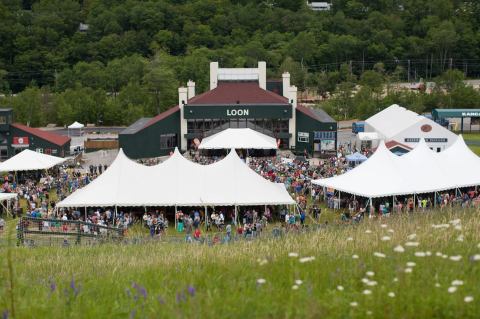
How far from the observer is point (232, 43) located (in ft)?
358

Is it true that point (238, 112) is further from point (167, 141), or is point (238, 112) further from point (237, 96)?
point (167, 141)

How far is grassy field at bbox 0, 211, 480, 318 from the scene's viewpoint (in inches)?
254

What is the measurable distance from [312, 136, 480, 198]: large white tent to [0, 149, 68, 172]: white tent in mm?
14762

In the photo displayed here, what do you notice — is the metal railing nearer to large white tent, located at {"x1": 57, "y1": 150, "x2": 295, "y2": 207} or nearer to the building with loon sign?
large white tent, located at {"x1": 57, "y1": 150, "x2": 295, "y2": 207}

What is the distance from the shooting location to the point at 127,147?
45156 mm

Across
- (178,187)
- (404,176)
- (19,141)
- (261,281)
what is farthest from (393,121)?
(261,281)

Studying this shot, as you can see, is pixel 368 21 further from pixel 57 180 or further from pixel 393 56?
pixel 57 180

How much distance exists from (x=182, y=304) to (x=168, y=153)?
4047cm

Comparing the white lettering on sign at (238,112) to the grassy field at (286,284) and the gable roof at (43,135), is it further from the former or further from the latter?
the grassy field at (286,284)

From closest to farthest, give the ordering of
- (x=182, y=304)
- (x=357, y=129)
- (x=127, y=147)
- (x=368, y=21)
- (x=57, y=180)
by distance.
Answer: (x=182, y=304) < (x=57, y=180) < (x=127, y=147) < (x=357, y=129) < (x=368, y=21)

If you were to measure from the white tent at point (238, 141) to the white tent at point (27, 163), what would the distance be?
945 centimetres

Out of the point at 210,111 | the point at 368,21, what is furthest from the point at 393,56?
the point at 210,111

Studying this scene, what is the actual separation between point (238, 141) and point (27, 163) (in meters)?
12.5

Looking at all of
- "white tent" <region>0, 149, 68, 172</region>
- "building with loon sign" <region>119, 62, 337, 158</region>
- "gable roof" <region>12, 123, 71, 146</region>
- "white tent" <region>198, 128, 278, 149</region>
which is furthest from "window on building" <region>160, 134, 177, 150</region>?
"white tent" <region>0, 149, 68, 172</region>
